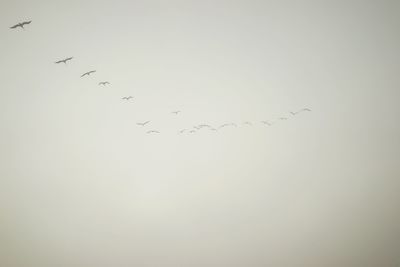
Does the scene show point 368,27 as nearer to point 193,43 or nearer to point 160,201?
point 193,43

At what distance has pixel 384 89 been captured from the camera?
5.78 ft

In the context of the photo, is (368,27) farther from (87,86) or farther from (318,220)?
(87,86)

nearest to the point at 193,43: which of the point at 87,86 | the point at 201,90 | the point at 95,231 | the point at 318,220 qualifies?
the point at 201,90

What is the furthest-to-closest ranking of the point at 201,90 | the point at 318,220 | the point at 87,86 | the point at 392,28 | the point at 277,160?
the point at 318,220 < the point at 277,160 < the point at 392,28 < the point at 201,90 < the point at 87,86

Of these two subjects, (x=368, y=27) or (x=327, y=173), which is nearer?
(x=368, y=27)

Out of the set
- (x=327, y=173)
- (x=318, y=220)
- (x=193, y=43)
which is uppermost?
(x=193, y=43)

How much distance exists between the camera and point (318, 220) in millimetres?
1964

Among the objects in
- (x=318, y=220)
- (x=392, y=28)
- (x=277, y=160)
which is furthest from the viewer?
(x=318, y=220)

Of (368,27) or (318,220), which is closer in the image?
(368,27)

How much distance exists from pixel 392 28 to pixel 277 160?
103 cm

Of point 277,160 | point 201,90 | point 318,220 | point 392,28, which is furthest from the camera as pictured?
point 318,220

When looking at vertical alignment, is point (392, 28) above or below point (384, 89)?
above

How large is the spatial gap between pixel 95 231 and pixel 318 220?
149 centimetres

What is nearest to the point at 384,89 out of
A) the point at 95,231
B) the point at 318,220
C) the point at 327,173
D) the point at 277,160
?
the point at 327,173
